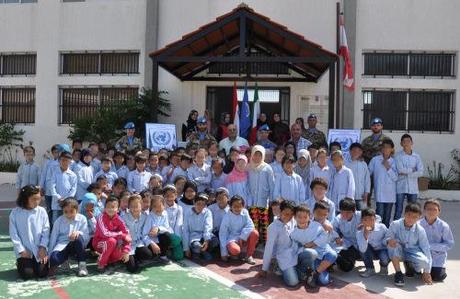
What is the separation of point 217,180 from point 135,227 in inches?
67.0

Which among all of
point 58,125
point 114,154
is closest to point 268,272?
point 114,154

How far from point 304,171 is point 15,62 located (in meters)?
11.1

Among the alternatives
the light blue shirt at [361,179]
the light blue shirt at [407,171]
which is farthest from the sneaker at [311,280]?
the light blue shirt at [407,171]

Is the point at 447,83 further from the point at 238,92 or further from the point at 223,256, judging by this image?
the point at 223,256

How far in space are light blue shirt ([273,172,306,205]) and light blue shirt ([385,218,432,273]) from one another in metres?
1.39

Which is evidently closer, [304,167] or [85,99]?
[304,167]

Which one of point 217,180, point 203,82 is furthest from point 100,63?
point 217,180

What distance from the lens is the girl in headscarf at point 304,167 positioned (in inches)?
298

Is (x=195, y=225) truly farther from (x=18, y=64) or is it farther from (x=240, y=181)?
(x=18, y=64)

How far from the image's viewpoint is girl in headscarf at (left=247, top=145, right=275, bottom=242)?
7277 mm

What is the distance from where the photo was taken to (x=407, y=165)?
7.69 meters

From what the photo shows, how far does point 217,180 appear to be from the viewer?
778cm

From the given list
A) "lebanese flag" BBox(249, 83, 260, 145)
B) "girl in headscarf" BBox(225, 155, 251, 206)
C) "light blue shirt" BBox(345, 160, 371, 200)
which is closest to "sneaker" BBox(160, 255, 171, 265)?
"girl in headscarf" BBox(225, 155, 251, 206)

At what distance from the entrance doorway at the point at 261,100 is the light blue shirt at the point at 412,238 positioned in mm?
7582
